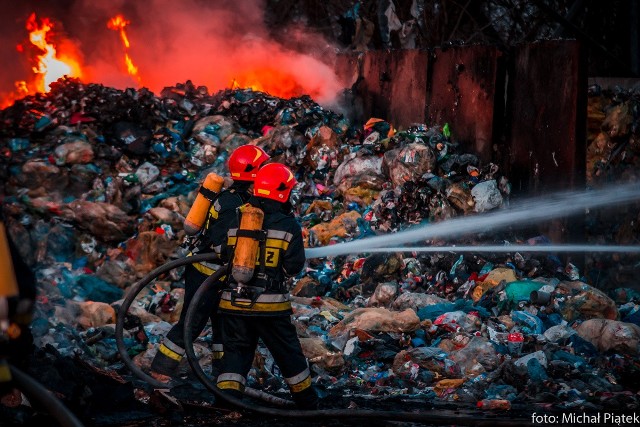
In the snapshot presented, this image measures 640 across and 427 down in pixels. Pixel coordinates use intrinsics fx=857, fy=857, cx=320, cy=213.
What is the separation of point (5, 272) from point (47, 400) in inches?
18.8

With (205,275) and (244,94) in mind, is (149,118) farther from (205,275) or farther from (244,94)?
(205,275)

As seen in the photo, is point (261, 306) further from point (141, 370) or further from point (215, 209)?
point (141, 370)

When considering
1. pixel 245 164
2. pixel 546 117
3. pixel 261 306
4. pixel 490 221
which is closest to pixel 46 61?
pixel 490 221

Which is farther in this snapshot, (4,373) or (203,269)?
(203,269)

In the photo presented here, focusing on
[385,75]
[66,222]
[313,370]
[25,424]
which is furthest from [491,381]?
[385,75]

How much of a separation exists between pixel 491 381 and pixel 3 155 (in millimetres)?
7695

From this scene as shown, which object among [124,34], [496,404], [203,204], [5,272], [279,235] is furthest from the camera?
[124,34]

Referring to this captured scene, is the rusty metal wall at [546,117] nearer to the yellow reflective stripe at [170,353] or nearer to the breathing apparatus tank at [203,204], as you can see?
the breathing apparatus tank at [203,204]

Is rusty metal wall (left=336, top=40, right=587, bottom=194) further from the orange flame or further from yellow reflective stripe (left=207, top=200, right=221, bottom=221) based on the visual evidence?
the orange flame

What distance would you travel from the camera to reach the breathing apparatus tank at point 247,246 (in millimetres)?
5445

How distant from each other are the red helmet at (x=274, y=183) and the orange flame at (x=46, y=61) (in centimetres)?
1276

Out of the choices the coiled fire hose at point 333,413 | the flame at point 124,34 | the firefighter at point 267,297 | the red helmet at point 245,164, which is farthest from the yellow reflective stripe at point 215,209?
the flame at point 124,34

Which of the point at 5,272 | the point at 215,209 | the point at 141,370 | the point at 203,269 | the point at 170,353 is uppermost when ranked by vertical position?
the point at 215,209

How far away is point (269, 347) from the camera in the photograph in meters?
5.64
